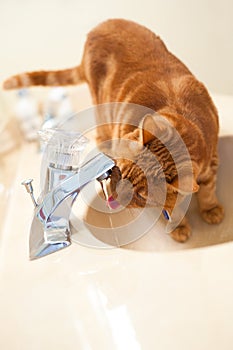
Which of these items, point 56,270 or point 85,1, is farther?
point 85,1

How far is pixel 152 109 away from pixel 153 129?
109 mm

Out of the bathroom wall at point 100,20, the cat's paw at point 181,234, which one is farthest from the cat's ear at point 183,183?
the bathroom wall at point 100,20

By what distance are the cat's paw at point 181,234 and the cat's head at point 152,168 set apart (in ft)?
0.26

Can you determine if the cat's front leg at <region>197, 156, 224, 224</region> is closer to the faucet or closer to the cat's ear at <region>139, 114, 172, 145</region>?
the cat's ear at <region>139, 114, 172, 145</region>

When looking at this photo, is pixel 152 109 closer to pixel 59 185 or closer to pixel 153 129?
pixel 153 129

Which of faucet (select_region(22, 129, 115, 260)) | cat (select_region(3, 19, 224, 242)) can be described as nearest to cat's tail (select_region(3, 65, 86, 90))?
cat (select_region(3, 19, 224, 242))

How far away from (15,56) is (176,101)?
2.00 ft

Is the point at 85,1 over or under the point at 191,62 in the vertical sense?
over

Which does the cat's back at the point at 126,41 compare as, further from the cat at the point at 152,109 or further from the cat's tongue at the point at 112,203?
the cat's tongue at the point at 112,203

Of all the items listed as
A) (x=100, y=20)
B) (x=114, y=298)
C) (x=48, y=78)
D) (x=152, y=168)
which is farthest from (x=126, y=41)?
(x=114, y=298)

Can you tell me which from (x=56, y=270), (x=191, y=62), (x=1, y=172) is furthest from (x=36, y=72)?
(x=56, y=270)

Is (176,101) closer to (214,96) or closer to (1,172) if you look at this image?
(214,96)

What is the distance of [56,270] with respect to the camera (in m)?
0.57

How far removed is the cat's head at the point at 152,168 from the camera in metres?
0.57
